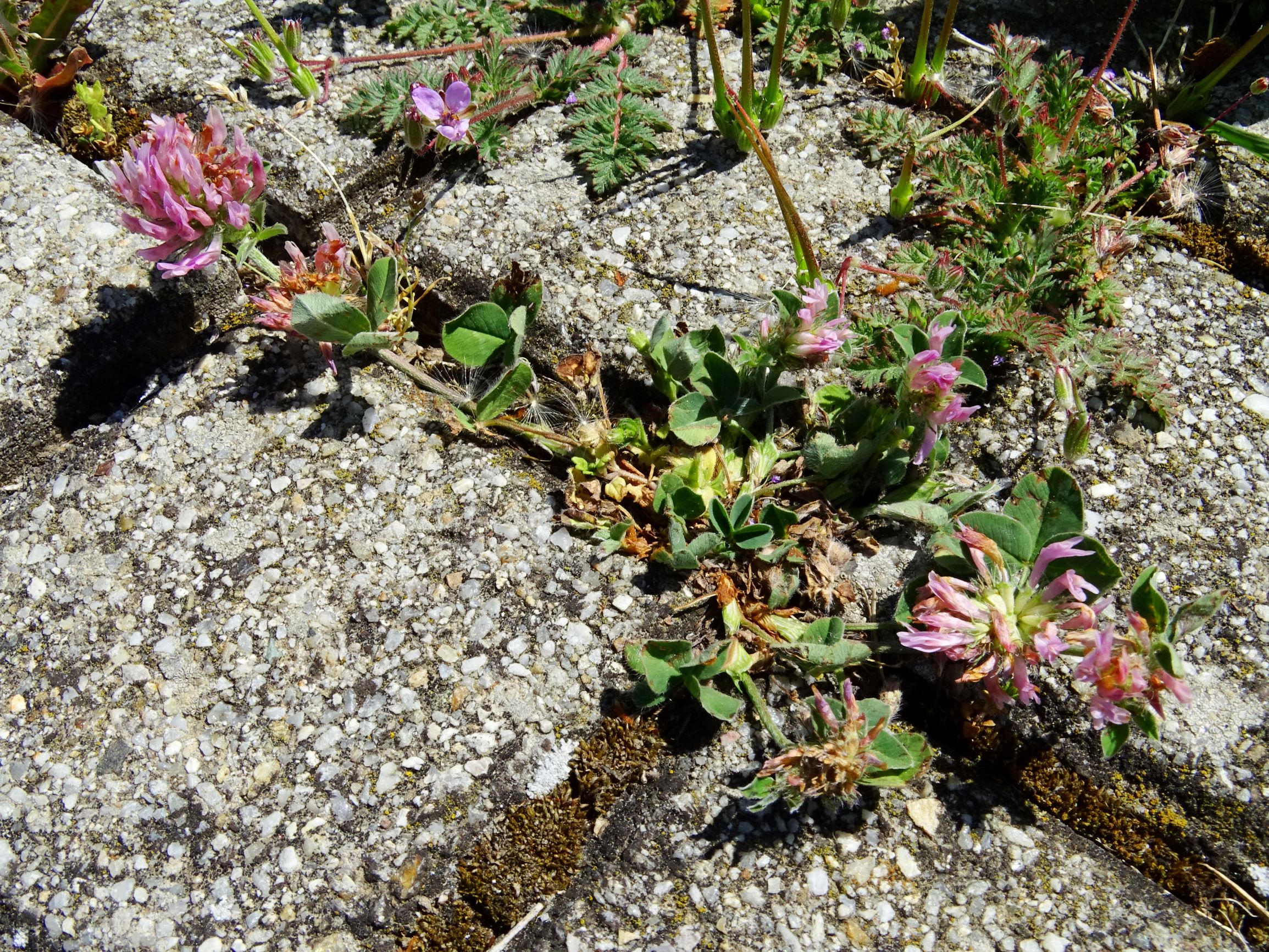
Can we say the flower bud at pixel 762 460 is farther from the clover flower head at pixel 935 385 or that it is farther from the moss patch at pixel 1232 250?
the moss patch at pixel 1232 250

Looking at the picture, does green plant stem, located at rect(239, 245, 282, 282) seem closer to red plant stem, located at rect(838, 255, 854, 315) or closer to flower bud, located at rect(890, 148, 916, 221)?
red plant stem, located at rect(838, 255, 854, 315)

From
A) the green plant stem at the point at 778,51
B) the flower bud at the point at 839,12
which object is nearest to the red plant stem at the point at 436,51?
the green plant stem at the point at 778,51

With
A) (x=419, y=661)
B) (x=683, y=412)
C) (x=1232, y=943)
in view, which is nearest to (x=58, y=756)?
(x=419, y=661)

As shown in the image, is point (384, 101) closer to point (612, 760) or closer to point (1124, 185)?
point (612, 760)

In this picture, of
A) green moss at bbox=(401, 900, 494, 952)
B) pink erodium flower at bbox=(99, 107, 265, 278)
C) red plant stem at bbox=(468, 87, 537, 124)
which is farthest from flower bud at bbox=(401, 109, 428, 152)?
green moss at bbox=(401, 900, 494, 952)

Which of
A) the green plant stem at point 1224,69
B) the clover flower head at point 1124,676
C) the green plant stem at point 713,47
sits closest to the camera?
the clover flower head at point 1124,676
